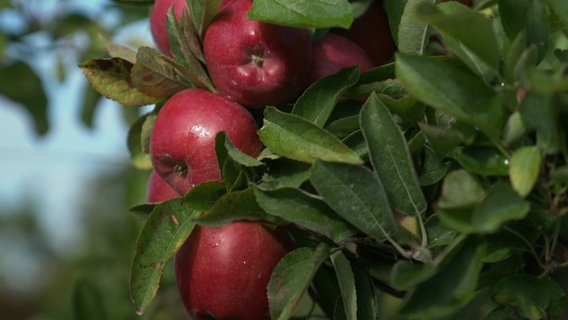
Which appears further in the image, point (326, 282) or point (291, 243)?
point (326, 282)

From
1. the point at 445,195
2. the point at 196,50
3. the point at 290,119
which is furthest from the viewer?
the point at 196,50

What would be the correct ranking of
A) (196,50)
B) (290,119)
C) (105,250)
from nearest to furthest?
(290,119) → (196,50) → (105,250)

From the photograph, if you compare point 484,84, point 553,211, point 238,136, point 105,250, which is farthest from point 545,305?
point 105,250

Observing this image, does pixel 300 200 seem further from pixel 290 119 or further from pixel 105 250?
pixel 105 250

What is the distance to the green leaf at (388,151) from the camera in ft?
2.43

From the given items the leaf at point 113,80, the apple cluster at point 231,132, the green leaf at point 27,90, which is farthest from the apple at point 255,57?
the green leaf at point 27,90

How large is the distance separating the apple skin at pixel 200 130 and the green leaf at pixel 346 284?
5.4 inches

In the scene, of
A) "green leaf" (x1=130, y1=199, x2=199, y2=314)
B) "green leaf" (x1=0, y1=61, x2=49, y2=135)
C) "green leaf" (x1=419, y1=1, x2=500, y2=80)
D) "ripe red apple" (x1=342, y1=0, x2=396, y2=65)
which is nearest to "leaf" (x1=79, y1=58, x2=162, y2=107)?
"green leaf" (x1=130, y1=199, x2=199, y2=314)

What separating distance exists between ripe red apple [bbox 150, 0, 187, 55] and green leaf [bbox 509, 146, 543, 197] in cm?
42

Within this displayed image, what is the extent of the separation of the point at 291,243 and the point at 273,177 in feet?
0.30

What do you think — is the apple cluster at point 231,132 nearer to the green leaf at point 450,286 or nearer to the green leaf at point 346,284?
the green leaf at point 346,284

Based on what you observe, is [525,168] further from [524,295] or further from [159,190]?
[159,190]

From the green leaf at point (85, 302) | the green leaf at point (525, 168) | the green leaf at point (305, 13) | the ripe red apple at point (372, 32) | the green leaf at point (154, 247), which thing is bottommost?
the green leaf at point (85, 302)

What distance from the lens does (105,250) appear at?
7.12 feet
